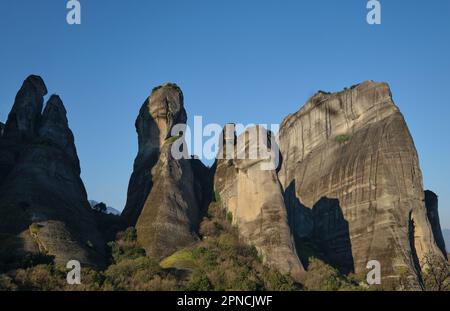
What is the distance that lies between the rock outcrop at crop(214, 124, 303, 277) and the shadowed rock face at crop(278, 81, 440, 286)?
1381cm

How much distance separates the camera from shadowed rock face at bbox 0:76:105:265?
47594 millimetres

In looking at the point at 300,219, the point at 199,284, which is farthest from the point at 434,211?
the point at 199,284

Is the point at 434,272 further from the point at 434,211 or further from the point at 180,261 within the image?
the point at 434,211

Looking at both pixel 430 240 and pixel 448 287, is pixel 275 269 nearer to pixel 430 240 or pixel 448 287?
pixel 448 287

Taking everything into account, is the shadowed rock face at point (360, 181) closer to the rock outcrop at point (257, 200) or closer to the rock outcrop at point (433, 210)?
the rock outcrop at point (433, 210)

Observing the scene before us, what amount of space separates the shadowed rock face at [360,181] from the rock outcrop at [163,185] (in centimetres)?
1771

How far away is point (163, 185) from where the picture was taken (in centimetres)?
5909

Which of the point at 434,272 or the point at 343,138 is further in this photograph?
the point at 343,138

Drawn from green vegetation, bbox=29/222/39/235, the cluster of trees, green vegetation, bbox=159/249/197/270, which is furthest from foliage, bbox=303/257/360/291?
green vegetation, bbox=29/222/39/235

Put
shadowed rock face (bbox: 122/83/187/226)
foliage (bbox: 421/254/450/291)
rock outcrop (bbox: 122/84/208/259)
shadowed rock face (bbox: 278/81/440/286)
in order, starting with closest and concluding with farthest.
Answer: rock outcrop (bbox: 122/84/208/259), foliage (bbox: 421/254/450/291), shadowed rock face (bbox: 122/83/187/226), shadowed rock face (bbox: 278/81/440/286)

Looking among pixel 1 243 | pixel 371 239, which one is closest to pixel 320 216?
pixel 371 239

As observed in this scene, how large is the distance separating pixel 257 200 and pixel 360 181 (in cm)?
2016

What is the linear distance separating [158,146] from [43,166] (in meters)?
13.3

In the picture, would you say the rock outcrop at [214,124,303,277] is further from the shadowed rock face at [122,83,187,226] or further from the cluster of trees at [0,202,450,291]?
the shadowed rock face at [122,83,187,226]
